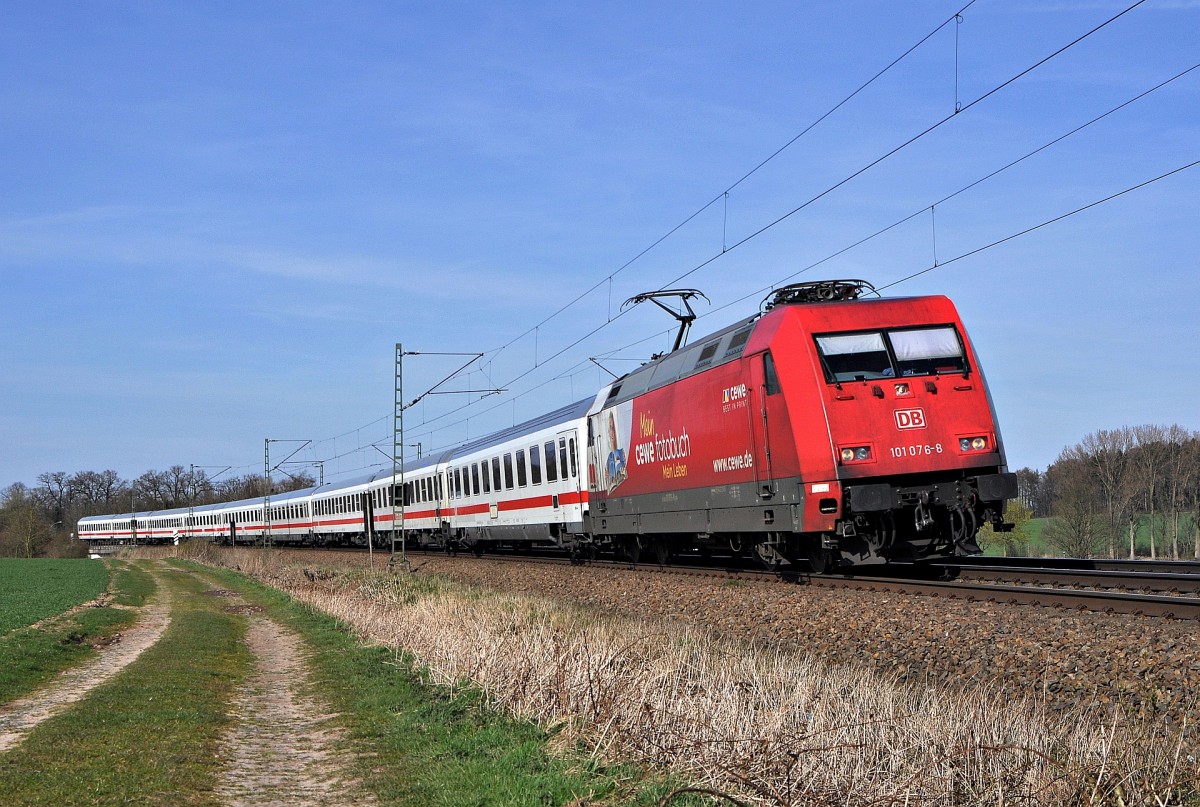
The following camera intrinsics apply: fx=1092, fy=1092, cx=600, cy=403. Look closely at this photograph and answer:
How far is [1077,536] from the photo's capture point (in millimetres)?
46125

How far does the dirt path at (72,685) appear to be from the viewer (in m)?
11.2

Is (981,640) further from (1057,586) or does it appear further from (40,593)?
(40,593)

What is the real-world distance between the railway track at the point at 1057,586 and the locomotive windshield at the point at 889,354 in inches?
122

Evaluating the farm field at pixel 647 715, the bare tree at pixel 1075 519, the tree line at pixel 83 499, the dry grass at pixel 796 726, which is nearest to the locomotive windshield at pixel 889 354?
the farm field at pixel 647 715

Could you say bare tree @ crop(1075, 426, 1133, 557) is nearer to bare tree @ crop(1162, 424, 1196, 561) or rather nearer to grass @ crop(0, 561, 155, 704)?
bare tree @ crop(1162, 424, 1196, 561)

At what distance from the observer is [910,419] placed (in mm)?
15883

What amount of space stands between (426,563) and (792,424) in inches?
988

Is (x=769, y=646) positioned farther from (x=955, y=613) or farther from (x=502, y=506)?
(x=502, y=506)

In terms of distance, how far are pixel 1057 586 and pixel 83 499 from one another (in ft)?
569

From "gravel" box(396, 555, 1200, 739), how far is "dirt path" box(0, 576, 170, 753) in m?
7.85

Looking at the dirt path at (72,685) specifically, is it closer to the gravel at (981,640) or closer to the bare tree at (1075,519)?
the gravel at (981,640)

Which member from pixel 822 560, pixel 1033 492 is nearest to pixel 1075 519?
pixel 1033 492

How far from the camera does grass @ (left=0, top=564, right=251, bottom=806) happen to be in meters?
8.00

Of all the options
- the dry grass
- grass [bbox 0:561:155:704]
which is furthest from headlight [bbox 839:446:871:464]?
grass [bbox 0:561:155:704]
